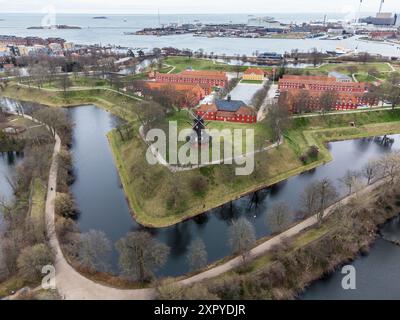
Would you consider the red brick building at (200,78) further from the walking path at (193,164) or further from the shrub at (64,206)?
the shrub at (64,206)

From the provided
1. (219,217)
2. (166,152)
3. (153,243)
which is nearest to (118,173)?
(166,152)

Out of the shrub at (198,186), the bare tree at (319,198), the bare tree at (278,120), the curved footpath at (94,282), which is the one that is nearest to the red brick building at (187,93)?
the bare tree at (278,120)

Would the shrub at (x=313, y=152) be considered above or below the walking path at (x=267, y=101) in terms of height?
below

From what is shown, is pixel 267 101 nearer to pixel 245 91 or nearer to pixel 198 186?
pixel 245 91

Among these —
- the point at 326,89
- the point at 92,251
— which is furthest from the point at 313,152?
the point at 92,251

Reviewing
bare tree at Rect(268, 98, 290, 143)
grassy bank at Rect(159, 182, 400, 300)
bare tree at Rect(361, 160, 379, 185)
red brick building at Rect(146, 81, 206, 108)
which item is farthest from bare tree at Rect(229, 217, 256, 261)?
red brick building at Rect(146, 81, 206, 108)
